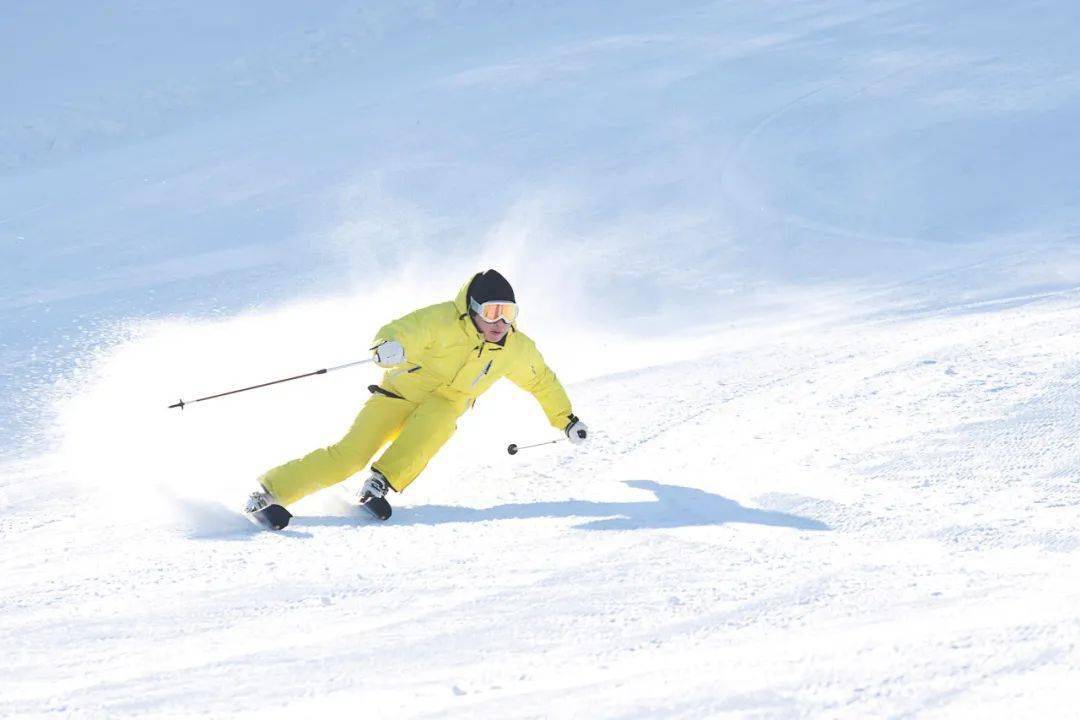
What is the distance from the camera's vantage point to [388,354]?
199 inches

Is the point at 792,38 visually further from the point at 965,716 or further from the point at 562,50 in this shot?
the point at 965,716

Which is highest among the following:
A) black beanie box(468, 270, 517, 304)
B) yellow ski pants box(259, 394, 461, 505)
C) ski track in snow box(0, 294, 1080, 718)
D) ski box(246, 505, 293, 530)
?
black beanie box(468, 270, 517, 304)

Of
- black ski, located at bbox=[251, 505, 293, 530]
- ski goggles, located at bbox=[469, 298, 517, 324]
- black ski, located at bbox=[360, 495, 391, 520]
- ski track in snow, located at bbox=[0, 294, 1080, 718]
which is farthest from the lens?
ski goggles, located at bbox=[469, 298, 517, 324]

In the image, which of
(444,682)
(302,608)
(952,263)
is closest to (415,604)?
(302,608)

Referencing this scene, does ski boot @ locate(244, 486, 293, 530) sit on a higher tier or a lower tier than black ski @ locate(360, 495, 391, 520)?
higher

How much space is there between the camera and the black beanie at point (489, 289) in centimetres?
523

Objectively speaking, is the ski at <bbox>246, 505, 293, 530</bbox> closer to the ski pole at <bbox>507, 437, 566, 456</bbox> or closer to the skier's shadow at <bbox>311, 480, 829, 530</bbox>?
the skier's shadow at <bbox>311, 480, 829, 530</bbox>

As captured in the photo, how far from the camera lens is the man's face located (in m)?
5.31

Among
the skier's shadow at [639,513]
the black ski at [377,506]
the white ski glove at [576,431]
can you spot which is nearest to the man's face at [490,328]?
the white ski glove at [576,431]

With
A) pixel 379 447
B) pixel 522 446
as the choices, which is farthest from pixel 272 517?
pixel 522 446

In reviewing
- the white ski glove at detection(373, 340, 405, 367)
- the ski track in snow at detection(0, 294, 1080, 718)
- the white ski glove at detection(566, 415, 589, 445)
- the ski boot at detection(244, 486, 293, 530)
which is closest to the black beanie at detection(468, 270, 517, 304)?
the white ski glove at detection(373, 340, 405, 367)

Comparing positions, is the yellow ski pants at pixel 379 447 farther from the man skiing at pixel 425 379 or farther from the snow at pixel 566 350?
the snow at pixel 566 350

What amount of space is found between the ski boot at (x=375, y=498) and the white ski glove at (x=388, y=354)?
19.7 inches

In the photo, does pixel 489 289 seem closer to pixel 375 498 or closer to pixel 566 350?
pixel 375 498
